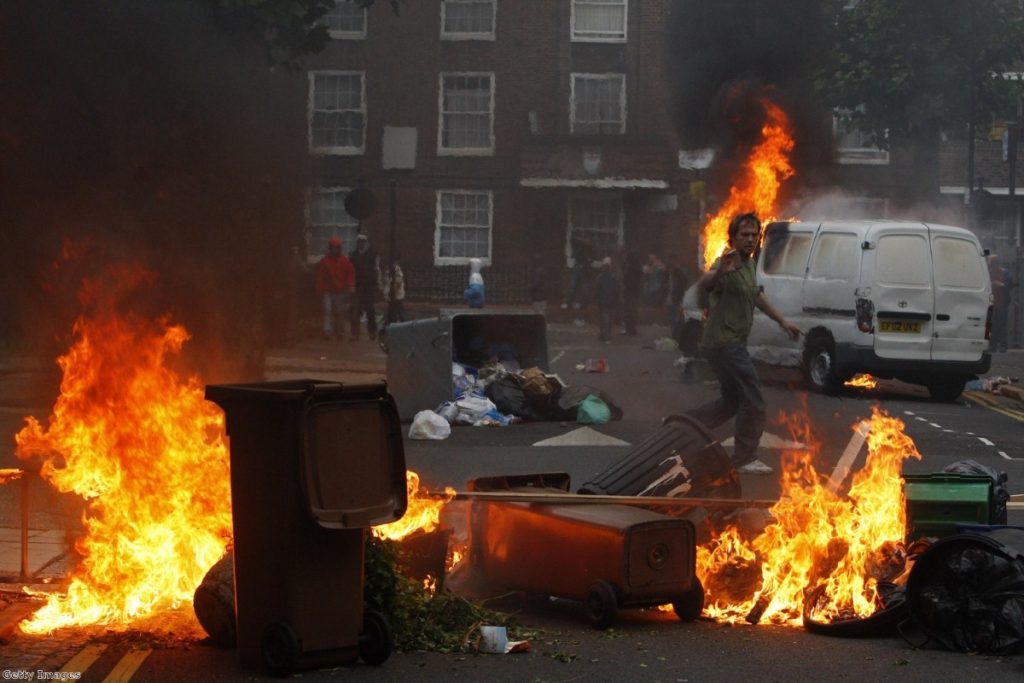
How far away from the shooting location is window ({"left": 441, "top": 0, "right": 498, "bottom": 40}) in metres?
26.9

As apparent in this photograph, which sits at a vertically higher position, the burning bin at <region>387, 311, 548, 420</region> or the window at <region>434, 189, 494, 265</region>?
the window at <region>434, 189, 494, 265</region>

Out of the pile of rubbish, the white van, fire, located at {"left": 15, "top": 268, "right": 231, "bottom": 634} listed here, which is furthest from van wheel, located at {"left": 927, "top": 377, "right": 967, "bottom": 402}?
fire, located at {"left": 15, "top": 268, "right": 231, "bottom": 634}

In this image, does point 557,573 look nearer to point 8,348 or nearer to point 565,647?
point 565,647

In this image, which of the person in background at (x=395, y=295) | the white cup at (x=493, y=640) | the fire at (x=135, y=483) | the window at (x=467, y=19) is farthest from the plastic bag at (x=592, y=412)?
the window at (x=467, y=19)

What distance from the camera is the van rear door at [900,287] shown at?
16375 mm

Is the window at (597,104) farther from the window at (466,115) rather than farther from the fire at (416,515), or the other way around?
the fire at (416,515)

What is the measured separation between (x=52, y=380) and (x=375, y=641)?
693cm

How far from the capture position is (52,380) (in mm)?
11812

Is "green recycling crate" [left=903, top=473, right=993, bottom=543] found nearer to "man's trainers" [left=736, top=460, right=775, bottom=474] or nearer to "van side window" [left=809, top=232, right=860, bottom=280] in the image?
"man's trainers" [left=736, top=460, right=775, bottom=474]

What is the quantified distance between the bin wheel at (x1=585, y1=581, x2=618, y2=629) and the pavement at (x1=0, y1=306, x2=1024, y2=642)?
136 cm

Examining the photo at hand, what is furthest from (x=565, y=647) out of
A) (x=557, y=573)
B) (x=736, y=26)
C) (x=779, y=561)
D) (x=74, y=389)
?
(x=736, y=26)

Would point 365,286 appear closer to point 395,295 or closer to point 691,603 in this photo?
point 395,295

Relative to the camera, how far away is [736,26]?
18172 millimetres

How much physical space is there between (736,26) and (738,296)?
906 centimetres
